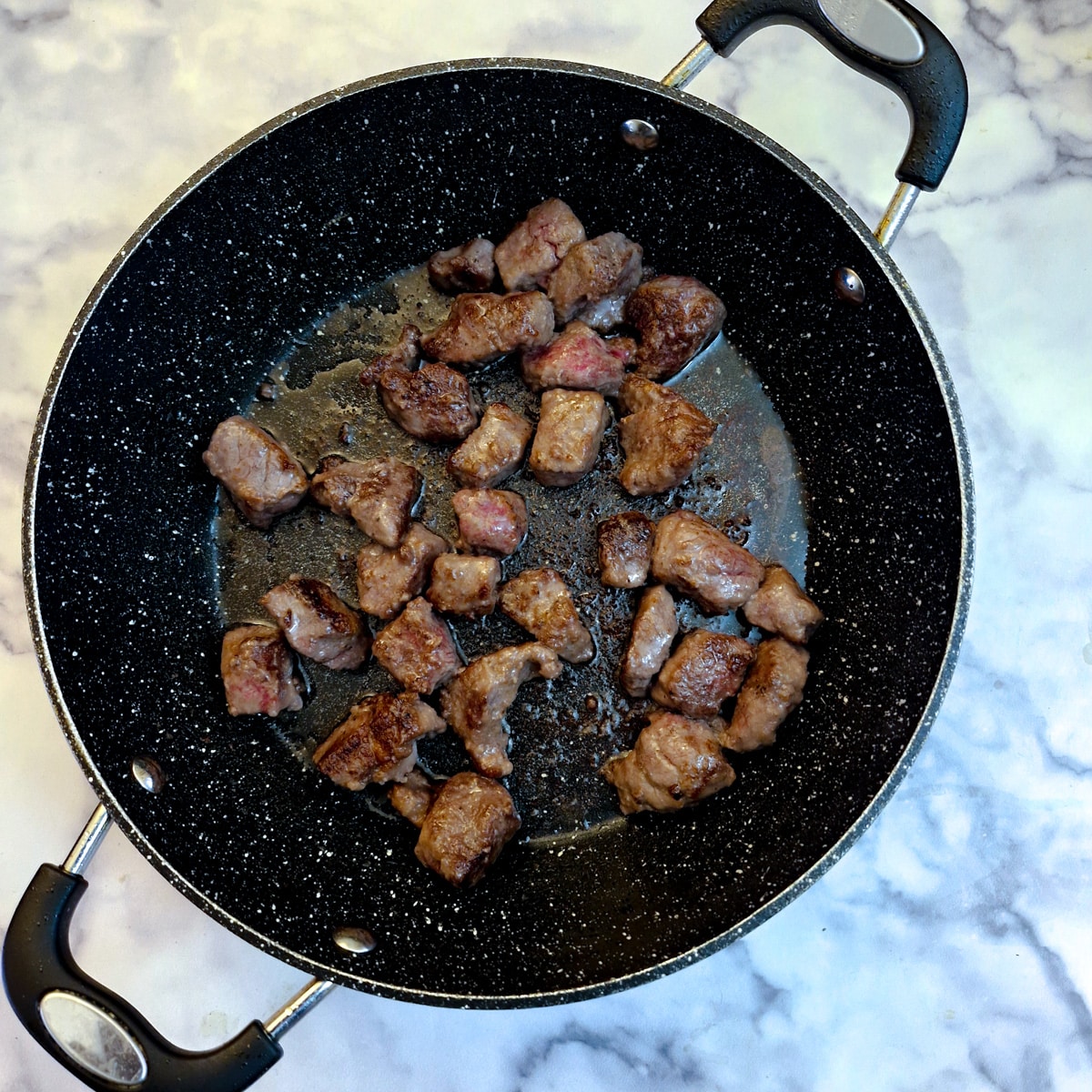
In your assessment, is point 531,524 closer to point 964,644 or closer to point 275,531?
point 275,531

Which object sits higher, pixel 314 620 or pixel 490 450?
pixel 490 450

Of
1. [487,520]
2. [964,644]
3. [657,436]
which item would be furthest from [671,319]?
[964,644]

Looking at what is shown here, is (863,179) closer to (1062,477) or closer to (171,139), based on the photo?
(1062,477)

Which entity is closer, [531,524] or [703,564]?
[703,564]

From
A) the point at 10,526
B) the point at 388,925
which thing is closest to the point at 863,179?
the point at 388,925

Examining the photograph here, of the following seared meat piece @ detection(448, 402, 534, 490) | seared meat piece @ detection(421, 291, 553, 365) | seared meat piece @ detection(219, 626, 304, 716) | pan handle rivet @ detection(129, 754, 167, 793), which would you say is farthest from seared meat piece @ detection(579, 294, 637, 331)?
pan handle rivet @ detection(129, 754, 167, 793)

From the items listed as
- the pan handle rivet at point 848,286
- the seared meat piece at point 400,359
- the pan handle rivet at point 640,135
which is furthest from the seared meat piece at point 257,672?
the pan handle rivet at point 848,286

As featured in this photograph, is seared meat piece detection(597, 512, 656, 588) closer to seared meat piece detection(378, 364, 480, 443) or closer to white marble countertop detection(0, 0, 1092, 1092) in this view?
seared meat piece detection(378, 364, 480, 443)
